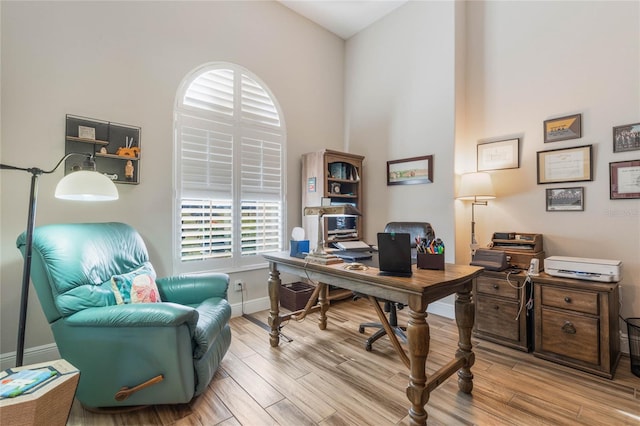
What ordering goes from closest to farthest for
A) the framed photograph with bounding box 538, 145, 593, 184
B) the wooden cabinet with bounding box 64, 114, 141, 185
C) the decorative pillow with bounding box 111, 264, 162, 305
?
the decorative pillow with bounding box 111, 264, 162, 305
the wooden cabinet with bounding box 64, 114, 141, 185
the framed photograph with bounding box 538, 145, 593, 184

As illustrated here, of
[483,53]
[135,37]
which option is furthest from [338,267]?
[483,53]

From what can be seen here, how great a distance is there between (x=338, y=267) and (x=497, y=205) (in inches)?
84.8

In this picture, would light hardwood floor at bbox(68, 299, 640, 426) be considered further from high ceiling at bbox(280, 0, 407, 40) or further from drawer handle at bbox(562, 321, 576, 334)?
high ceiling at bbox(280, 0, 407, 40)

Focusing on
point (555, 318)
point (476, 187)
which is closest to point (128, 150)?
point (476, 187)

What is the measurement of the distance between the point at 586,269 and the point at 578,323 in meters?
0.40

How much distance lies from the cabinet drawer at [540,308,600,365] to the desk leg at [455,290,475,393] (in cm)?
89

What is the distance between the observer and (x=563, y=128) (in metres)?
2.64

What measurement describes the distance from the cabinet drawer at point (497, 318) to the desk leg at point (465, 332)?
88cm

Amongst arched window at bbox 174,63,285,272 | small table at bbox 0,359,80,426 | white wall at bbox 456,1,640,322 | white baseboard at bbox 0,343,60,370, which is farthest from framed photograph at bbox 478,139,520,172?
white baseboard at bbox 0,343,60,370

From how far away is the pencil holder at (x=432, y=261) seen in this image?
173cm

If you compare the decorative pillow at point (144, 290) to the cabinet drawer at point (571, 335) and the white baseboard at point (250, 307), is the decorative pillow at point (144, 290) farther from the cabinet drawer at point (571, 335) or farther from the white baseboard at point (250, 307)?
the cabinet drawer at point (571, 335)

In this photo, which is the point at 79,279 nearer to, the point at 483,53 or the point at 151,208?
the point at 151,208

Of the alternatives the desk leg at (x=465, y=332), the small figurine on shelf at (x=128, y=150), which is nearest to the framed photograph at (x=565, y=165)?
the desk leg at (x=465, y=332)

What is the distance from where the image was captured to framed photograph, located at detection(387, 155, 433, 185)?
11.0 feet
